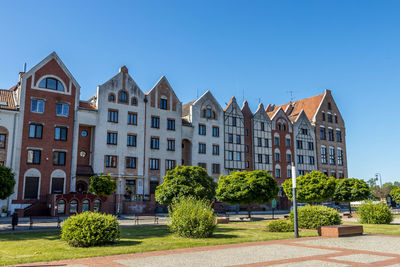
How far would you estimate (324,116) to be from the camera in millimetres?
71688

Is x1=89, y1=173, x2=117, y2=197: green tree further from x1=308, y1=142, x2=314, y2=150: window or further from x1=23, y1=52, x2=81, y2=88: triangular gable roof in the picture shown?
x1=308, y1=142, x2=314, y2=150: window

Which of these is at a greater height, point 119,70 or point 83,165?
point 119,70

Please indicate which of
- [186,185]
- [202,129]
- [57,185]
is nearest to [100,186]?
[57,185]

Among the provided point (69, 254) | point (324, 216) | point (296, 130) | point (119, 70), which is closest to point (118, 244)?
point (69, 254)

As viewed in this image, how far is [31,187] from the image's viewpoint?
41.5 metres

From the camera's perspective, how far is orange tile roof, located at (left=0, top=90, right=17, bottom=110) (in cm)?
4160

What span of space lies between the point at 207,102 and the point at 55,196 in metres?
26.9

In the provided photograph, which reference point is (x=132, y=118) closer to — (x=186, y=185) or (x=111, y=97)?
(x=111, y=97)

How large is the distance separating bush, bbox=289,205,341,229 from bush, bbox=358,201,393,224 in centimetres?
737

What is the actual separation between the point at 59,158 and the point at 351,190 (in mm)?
37319

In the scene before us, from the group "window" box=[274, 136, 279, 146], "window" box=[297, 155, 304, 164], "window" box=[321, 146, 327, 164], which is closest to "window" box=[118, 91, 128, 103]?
"window" box=[274, 136, 279, 146]

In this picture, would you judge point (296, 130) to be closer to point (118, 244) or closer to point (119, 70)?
point (119, 70)

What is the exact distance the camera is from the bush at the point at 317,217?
73.2 feet

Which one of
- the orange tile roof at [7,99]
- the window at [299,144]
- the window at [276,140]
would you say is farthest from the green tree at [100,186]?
the window at [299,144]
